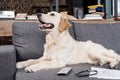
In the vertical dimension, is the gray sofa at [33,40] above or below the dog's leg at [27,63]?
above

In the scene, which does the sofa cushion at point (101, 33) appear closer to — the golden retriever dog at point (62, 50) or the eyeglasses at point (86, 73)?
the golden retriever dog at point (62, 50)

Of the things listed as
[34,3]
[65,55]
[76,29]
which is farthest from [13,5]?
[65,55]

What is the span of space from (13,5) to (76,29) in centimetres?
243

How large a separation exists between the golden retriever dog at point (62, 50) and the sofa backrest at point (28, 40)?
0.12m

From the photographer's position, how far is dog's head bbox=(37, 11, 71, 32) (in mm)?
2303

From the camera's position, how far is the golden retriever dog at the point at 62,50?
7.54 ft

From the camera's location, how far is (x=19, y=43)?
99.5 inches

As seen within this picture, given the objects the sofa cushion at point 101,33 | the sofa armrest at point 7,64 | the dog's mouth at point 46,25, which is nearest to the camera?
the sofa armrest at point 7,64

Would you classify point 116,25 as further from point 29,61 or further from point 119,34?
point 29,61

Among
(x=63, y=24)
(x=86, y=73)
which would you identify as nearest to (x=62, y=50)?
(x=63, y=24)

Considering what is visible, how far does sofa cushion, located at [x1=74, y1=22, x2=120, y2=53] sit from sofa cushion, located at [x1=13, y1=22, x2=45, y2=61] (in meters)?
0.36

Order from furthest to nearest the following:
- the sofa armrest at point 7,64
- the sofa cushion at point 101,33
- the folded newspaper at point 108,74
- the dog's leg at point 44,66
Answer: the sofa cushion at point 101,33
the sofa armrest at point 7,64
the dog's leg at point 44,66
the folded newspaper at point 108,74

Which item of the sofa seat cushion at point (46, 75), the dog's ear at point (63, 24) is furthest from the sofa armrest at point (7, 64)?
the dog's ear at point (63, 24)

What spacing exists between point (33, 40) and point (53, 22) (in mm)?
320
